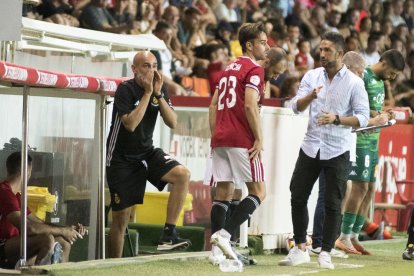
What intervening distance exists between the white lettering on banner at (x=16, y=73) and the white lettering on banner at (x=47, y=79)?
19 cm

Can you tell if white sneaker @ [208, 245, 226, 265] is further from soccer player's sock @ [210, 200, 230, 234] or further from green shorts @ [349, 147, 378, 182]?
green shorts @ [349, 147, 378, 182]

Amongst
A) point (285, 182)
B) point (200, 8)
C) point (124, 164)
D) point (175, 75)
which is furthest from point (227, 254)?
point (200, 8)

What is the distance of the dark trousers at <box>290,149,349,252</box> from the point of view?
409 inches

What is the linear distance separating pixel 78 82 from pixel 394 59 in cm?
375

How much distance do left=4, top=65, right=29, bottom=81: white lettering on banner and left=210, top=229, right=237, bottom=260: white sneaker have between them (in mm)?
2114

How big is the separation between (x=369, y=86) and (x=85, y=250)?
138 inches

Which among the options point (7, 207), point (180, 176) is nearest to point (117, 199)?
point (180, 176)

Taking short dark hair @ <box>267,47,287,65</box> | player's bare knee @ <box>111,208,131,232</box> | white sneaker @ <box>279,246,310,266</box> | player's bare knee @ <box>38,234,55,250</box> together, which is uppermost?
short dark hair @ <box>267,47,287,65</box>

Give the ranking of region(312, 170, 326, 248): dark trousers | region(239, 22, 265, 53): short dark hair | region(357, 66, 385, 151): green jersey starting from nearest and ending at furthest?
region(239, 22, 265, 53): short dark hair
region(312, 170, 326, 248): dark trousers
region(357, 66, 385, 151): green jersey

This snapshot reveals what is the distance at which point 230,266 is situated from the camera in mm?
9648

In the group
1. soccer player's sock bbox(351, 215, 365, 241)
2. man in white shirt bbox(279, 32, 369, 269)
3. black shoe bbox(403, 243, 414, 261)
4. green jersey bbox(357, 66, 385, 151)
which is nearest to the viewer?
man in white shirt bbox(279, 32, 369, 269)

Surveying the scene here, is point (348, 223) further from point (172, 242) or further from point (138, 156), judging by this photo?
point (138, 156)

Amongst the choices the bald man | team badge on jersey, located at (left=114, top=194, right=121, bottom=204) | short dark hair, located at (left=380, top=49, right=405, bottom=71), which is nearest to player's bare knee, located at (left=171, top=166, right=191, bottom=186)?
the bald man

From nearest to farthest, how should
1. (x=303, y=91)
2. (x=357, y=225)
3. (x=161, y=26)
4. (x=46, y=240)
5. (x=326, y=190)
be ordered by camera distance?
(x=46, y=240) < (x=326, y=190) < (x=303, y=91) < (x=357, y=225) < (x=161, y=26)
